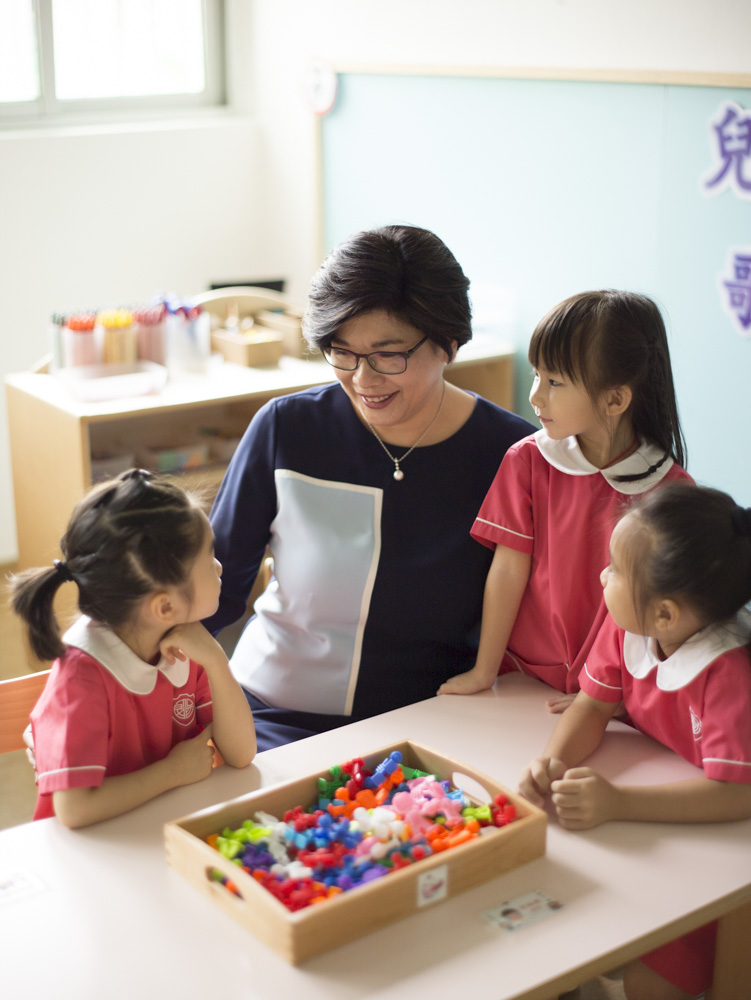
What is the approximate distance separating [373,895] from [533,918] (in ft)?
0.56

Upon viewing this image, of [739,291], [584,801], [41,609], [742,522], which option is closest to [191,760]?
[41,609]

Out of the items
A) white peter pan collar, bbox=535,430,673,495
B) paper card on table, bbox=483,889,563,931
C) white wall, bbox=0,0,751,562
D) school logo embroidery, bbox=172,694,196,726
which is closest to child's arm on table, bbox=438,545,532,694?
white peter pan collar, bbox=535,430,673,495

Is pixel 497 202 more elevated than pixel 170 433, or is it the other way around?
pixel 497 202

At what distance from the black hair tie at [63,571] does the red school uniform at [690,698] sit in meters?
0.69

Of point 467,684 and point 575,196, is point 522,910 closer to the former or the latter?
point 467,684

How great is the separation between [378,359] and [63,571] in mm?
578

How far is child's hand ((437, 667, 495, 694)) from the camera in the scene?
5.23 feet

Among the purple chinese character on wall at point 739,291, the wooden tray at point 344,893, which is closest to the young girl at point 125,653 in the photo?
the wooden tray at point 344,893

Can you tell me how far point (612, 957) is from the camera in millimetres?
1065

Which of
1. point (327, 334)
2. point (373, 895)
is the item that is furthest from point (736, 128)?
point (373, 895)

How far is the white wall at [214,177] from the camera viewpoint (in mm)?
3234

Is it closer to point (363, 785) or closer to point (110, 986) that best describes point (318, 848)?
point (363, 785)

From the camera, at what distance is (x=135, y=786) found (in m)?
1.29

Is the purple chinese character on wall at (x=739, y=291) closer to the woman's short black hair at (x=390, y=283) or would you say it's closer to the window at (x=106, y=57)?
the woman's short black hair at (x=390, y=283)
